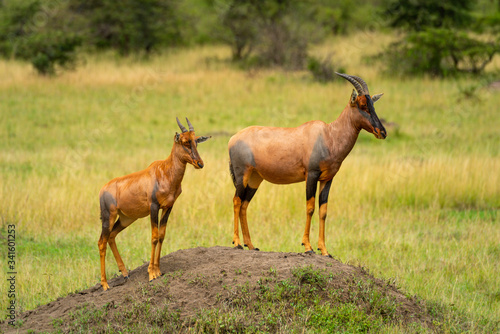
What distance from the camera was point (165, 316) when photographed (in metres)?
6.45

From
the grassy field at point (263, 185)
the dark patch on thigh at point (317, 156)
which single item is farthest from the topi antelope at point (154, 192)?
the grassy field at point (263, 185)

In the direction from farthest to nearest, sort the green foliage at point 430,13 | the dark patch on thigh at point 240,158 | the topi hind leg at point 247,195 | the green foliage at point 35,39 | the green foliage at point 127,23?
the green foliage at point 127,23 < the green foliage at point 430,13 < the green foliage at point 35,39 < the topi hind leg at point 247,195 < the dark patch on thigh at point 240,158

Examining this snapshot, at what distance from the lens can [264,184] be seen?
1312 cm

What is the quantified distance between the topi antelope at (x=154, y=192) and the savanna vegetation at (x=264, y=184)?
210 centimetres

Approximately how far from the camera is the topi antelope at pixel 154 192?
6.37m

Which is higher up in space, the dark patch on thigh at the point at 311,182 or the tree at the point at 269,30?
the dark patch on thigh at the point at 311,182

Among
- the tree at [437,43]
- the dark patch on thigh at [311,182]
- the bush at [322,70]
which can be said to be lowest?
the bush at [322,70]

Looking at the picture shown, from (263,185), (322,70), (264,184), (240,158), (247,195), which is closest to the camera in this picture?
(240,158)

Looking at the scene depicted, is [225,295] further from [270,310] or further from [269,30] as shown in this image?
[269,30]

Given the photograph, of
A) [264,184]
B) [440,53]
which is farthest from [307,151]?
[440,53]

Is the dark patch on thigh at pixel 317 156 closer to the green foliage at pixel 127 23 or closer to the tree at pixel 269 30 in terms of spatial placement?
the tree at pixel 269 30

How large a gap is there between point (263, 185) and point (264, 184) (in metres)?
0.19

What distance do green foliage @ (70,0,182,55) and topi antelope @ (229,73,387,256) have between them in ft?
92.3

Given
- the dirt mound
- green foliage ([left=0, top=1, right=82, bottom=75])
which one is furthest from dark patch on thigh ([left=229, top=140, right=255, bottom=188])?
green foliage ([left=0, top=1, right=82, bottom=75])
